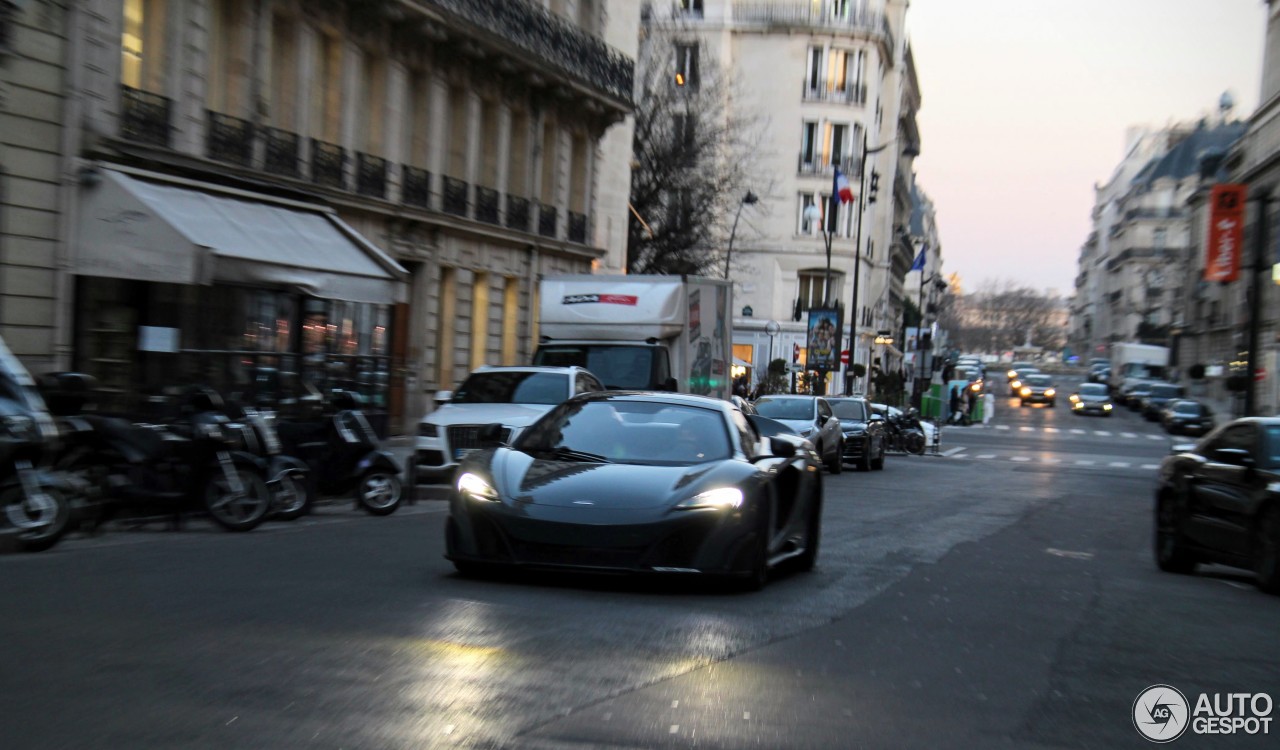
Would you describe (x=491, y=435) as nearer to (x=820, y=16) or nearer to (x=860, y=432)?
(x=860, y=432)

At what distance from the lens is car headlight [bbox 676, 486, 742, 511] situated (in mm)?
8758

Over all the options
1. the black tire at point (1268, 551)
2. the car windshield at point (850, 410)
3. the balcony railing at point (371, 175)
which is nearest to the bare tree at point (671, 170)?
the car windshield at point (850, 410)

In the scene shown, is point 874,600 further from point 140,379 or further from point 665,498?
point 140,379

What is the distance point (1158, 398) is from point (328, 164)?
64619 millimetres

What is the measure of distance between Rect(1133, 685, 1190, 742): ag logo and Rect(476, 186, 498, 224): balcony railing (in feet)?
83.6

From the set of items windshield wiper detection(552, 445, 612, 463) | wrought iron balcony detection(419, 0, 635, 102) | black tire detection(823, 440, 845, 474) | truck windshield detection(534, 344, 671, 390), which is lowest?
black tire detection(823, 440, 845, 474)

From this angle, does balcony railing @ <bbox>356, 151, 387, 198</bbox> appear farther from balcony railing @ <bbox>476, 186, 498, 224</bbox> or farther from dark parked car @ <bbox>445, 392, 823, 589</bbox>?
dark parked car @ <bbox>445, 392, 823, 589</bbox>

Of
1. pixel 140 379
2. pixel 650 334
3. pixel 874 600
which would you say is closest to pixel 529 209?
pixel 650 334

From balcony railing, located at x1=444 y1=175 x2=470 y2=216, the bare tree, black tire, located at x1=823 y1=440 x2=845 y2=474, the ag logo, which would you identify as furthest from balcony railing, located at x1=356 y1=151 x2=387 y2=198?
the bare tree

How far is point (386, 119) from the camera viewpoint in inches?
1082

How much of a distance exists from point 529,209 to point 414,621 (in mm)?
26660

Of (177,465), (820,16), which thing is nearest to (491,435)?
Answer: (177,465)

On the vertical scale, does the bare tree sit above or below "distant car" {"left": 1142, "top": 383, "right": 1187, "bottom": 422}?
above

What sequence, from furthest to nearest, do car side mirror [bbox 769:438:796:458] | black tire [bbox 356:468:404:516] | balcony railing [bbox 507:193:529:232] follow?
1. balcony railing [bbox 507:193:529:232]
2. black tire [bbox 356:468:404:516]
3. car side mirror [bbox 769:438:796:458]
